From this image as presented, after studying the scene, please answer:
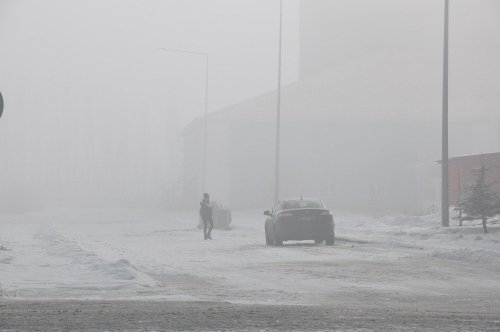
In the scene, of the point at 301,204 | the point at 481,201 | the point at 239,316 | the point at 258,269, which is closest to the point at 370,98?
the point at 301,204

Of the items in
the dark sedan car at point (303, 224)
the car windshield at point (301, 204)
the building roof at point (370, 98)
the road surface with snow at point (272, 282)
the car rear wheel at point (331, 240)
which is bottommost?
the road surface with snow at point (272, 282)

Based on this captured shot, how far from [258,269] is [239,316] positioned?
8.42m

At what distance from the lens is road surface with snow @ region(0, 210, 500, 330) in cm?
1066

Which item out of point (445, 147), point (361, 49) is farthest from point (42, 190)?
→ point (445, 147)

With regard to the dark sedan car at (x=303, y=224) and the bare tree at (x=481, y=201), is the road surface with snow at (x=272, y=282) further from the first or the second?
the bare tree at (x=481, y=201)

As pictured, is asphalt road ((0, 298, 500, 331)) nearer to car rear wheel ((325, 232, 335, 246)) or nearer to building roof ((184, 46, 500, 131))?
car rear wheel ((325, 232, 335, 246))

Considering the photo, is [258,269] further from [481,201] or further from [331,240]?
[481,201]

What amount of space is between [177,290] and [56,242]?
48.3 ft

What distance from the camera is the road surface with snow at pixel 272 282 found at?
10656 millimetres

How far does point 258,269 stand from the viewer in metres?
18.8

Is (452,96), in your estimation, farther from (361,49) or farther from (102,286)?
(102,286)

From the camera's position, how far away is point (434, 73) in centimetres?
8419

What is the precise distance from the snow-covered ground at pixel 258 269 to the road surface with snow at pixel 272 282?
0.07 ft

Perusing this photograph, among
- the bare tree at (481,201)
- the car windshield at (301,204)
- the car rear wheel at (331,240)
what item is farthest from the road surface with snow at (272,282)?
the car windshield at (301,204)
